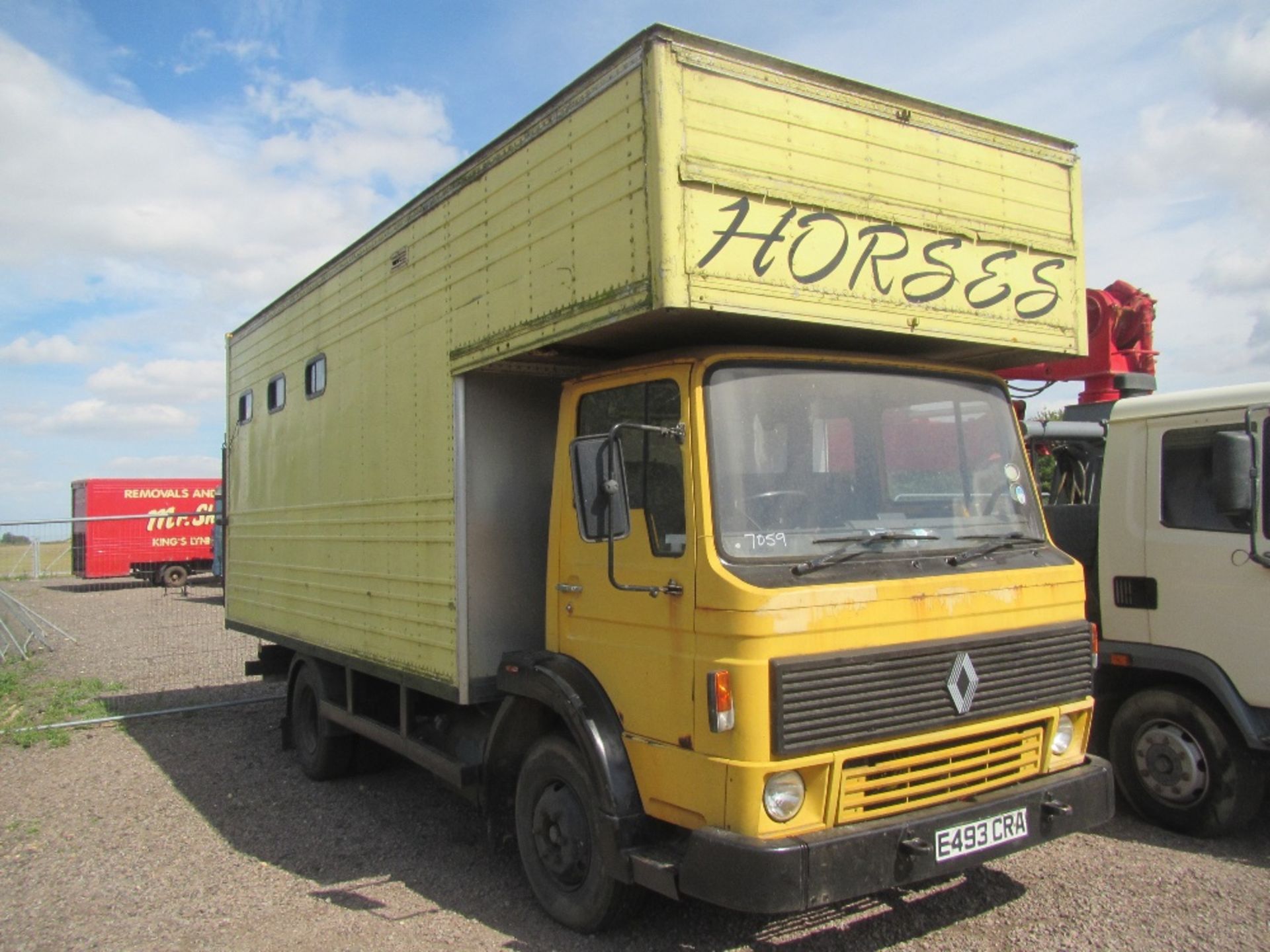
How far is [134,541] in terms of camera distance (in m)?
26.8

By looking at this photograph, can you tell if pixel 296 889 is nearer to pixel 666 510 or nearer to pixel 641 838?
pixel 641 838

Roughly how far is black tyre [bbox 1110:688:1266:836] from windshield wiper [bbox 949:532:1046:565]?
177 centimetres

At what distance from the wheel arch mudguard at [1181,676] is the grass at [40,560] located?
25.0 m

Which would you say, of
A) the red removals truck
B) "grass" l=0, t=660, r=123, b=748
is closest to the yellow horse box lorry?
"grass" l=0, t=660, r=123, b=748

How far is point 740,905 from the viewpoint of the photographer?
321 centimetres

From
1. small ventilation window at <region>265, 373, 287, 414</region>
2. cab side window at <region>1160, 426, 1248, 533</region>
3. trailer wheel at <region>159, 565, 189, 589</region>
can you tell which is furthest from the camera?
trailer wheel at <region>159, 565, 189, 589</region>

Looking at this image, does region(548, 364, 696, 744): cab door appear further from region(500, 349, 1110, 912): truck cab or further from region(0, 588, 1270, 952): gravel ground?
region(0, 588, 1270, 952): gravel ground

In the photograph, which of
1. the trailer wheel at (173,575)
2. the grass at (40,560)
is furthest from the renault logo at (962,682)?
the trailer wheel at (173,575)

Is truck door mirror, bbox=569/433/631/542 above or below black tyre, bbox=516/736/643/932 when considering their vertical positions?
above

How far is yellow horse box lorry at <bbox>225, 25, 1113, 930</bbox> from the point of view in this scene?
341 cm

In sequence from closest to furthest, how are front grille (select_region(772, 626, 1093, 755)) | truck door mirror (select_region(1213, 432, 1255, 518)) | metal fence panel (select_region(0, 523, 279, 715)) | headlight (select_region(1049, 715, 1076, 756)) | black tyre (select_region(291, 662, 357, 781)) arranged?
front grille (select_region(772, 626, 1093, 755)) → headlight (select_region(1049, 715, 1076, 756)) → truck door mirror (select_region(1213, 432, 1255, 518)) → black tyre (select_region(291, 662, 357, 781)) → metal fence panel (select_region(0, 523, 279, 715))

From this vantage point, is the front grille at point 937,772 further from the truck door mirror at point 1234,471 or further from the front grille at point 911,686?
the truck door mirror at point 1234,471

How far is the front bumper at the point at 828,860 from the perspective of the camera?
318 cm

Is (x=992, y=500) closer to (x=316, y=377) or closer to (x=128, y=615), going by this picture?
(x=316, y=377)
